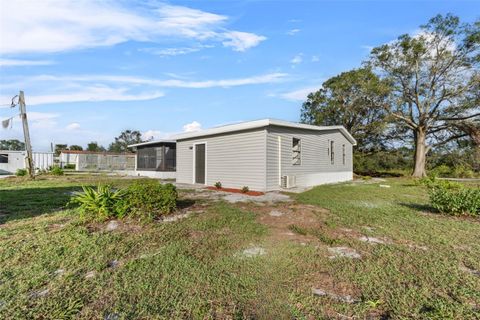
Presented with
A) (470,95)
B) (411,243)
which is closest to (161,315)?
(411,243)

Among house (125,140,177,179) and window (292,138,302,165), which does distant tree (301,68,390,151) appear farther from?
house (125,140,177,179)

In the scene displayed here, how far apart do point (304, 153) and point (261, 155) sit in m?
2.82

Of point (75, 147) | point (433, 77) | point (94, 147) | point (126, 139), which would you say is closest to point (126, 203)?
point (433, 77)

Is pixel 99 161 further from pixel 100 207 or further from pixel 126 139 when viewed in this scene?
pixel 126 139

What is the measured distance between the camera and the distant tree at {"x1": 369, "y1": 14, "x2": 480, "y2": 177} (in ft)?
50.5

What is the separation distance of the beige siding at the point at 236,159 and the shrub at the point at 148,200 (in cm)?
435

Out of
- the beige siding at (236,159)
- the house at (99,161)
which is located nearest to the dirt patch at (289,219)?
the beige siding at (236,159)

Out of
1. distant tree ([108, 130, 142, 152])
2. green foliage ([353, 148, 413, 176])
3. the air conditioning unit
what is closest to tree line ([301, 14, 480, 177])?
green foliage ([353, 148, 413, 176])

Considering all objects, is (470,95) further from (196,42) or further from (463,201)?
(196,42)

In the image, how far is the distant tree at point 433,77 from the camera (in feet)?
50.5

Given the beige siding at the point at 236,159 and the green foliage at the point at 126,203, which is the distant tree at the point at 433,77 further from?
the green foliage at the point at 126,203

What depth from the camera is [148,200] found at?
4.68 metres

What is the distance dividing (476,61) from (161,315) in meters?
21.4

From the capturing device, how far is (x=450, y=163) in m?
21.2
